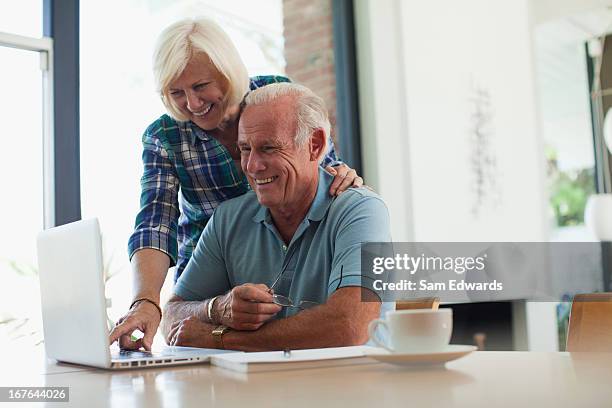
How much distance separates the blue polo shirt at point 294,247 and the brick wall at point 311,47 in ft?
7.79

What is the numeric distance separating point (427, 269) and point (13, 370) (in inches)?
144

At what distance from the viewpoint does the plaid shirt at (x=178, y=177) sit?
2174 millimetres

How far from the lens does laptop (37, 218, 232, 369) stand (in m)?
1.11

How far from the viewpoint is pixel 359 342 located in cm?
160

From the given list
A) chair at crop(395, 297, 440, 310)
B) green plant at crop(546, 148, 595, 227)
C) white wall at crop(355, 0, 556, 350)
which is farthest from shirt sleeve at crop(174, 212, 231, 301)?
green plant at crop(546, 148, 595, 227)

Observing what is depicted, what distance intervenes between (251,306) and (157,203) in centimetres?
76

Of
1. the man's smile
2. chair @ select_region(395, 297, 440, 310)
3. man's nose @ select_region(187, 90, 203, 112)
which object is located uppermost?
man's nose @ select_region(187, 90, 203, 112)

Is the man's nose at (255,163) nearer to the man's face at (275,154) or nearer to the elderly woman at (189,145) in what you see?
the man's face at (275,154)

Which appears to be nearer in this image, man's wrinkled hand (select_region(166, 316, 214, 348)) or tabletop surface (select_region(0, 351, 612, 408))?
tabletop surface (select_region(0, 351, 612, 408))

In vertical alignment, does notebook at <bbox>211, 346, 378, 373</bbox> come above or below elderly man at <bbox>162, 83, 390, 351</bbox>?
below

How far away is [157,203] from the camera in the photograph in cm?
220

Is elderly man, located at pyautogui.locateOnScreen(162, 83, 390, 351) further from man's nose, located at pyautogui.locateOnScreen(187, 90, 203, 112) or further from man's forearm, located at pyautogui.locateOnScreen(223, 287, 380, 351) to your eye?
man's nose, located at pyautogui.locateOnScreen(187, 90, 203, 112)

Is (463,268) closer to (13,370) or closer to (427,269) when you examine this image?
(427,269)

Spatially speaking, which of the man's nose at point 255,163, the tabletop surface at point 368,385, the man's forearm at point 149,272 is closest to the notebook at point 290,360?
the tabletop surface at point 368,385
